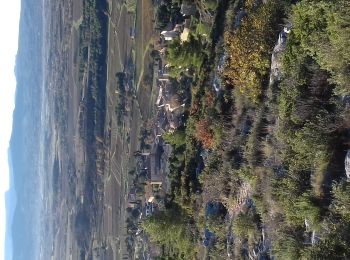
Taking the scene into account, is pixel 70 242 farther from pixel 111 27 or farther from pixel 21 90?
pixel 21 90

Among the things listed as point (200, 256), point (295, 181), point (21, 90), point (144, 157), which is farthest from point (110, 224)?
point (21, 90)

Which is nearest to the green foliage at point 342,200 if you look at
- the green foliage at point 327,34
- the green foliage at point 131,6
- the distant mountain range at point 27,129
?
the green foliage at point 327,34

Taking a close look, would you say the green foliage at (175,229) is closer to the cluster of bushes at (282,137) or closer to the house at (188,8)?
the cluster of bushes at (282,137)

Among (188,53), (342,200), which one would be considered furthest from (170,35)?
(342,200)

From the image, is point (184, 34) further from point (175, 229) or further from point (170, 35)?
point (175, 229)

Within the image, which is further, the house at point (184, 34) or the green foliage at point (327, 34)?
the house at point (184, 34)
